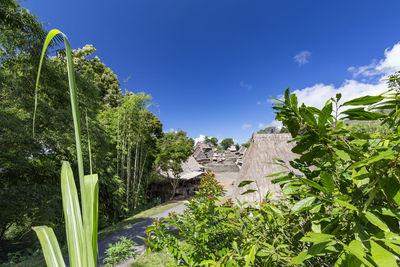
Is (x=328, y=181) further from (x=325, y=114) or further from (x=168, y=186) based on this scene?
(x=168, y=186)

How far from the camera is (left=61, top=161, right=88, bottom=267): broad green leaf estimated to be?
1.11ft

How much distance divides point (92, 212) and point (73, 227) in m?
0.04

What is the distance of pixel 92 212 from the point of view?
390 millimetres

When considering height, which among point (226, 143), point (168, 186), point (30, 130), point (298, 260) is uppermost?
point (226, 143)

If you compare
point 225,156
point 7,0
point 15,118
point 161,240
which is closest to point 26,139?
point 15,118

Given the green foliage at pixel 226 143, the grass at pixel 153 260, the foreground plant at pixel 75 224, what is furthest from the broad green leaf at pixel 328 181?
the green foliage at pixel 226 143

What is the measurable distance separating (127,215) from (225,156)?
34.5 metres

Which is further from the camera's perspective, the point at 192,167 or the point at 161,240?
the point at 192,167

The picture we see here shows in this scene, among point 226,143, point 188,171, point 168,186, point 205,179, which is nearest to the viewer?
point 205,179

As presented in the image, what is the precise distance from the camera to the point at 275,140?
5762 mm

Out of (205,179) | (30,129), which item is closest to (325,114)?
(205,179)

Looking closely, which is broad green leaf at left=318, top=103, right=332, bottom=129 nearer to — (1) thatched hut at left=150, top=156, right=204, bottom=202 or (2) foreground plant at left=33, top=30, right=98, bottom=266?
(2) foreground plant at left=33, top=30, right=98, bottom=266

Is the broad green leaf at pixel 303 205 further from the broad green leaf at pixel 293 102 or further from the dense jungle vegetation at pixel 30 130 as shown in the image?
the dense jungle vegetation at pixel 30 130

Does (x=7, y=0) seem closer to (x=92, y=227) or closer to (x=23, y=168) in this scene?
(x=23, y=168)
